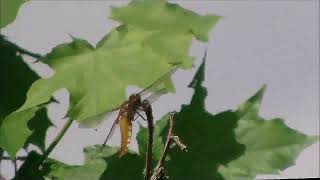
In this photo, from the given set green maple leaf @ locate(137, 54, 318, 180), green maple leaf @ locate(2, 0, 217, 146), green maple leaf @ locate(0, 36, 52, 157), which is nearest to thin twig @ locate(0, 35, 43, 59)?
green maple leaf @ locate(0, 36, 52, 157)

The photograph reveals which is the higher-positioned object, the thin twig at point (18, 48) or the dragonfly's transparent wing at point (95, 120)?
the dragonfly's transparent wing at point (95, 120)

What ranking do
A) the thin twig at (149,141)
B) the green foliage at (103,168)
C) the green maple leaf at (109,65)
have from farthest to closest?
the green foliage at (103,168) → the green maple leaf at (109,65) → the thin twig at (149,141)

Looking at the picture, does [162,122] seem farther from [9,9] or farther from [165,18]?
[9,9]

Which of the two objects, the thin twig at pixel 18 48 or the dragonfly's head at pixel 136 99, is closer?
the dragonfly's head at pixel 136 99

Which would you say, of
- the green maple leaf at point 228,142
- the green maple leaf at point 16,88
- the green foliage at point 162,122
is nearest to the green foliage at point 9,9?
the green foliage at point 162,122

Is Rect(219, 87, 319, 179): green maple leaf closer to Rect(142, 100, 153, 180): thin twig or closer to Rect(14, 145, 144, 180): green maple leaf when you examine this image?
Rect(14, 145, 144, 180): green maple leaf

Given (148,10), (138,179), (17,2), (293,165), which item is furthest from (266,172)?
(17,2)

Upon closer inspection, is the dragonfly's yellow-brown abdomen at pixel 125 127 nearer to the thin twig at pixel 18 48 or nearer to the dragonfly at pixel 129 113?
the dragonfly at pixel 129 113

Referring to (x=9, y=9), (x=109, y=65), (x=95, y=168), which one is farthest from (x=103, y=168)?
(x=9, y=9)

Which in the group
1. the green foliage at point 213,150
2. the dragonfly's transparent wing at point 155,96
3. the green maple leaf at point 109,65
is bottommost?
the green foliage at point 213,150
